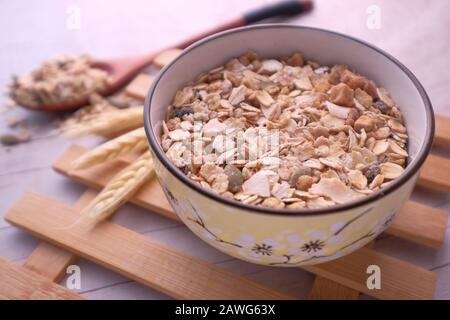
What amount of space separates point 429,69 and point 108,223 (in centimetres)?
62

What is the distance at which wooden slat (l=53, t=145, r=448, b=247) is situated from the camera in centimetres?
70

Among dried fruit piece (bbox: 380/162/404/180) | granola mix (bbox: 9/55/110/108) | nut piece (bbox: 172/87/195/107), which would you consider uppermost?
nut piece (bbox: 172/87/195/107)

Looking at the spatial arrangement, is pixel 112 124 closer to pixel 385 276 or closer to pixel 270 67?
pixel 270 67

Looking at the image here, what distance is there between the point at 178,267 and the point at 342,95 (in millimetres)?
302

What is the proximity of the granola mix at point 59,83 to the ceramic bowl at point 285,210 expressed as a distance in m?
0.29

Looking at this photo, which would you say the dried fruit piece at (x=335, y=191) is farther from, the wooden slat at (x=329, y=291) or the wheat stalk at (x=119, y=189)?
the wheat stalk at (x=119, y=189)

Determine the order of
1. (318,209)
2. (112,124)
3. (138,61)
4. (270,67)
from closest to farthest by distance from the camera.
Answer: (318,209) → (270,67) → (112,124) → (138,61)

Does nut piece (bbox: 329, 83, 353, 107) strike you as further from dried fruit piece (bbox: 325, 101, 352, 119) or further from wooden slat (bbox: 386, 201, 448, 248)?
wooden slat (bbox: 386, 201, 448, 248)

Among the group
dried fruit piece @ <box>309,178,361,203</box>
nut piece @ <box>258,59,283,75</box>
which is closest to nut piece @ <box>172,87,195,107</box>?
nut piece @ <box>258,59,283,75</box>

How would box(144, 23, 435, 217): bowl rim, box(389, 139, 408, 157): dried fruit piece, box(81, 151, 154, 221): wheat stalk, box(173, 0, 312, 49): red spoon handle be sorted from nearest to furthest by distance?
1. box(144, 23, 435, 217): bowl rim
2. box(389, 139, 408, 157): dried fruit piece
3. box(81, 151, 154, 221): wheat stalk
4. box(173, 0, 312, 49): red spoon handle

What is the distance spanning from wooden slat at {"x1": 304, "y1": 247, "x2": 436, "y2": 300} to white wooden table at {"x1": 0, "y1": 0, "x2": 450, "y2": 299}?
0.10 ft

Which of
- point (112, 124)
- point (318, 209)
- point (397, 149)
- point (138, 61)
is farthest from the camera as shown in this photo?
point (138, 61)

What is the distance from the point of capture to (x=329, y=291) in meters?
0.67

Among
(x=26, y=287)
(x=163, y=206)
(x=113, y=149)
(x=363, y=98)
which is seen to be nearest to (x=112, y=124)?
(x=113, y=149)
